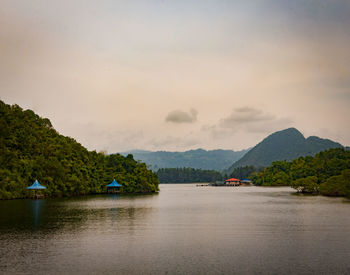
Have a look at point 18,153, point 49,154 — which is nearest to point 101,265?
point 18,153

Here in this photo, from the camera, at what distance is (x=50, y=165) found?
82.1m

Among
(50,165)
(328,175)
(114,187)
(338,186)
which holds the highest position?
(50,165)

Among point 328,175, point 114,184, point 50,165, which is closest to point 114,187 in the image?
point 114,184

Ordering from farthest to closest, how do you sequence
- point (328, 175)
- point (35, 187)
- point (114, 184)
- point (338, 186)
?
1. point (114, 184)
2. point (328, 175)
3. point (338, 186)
4. point (35, 187)

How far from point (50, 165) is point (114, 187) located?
107ft

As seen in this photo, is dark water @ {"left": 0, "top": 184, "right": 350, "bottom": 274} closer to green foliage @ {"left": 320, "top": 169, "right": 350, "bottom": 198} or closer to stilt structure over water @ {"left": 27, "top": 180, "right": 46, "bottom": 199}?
stilt structure over water @ {"left": 27, "top": 180, "right": 46, "bottom": 199}

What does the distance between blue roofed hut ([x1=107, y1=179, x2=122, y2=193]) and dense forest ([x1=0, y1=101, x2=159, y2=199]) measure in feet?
7.36

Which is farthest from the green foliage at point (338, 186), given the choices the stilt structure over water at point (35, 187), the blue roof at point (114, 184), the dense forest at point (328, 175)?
the stilt structure over water at point (35, 187)

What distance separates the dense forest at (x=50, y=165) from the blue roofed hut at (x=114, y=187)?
224cm

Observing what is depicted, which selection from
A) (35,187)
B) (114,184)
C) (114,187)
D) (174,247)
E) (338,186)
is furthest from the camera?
(114,187)

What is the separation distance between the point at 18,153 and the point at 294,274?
249ft

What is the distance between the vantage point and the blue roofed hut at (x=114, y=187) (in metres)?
104

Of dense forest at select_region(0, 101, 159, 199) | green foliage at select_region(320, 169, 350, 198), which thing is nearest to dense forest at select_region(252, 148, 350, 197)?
green foliage at select_region(320, 169, 350, 198)

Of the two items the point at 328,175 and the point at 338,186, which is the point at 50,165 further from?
the point at 328,175
